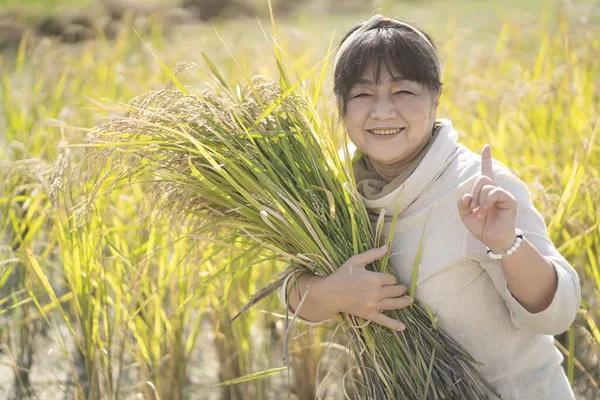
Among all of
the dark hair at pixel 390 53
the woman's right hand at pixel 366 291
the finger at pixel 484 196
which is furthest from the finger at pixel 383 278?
the dark hair at pixel 390 53

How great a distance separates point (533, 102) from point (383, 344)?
1.59m

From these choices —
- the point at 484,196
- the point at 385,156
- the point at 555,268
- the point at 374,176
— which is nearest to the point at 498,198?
the point at 484,196

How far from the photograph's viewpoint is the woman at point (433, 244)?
1443mm

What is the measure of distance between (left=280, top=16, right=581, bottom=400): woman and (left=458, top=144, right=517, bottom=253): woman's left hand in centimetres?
7

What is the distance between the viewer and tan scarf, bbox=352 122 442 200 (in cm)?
156

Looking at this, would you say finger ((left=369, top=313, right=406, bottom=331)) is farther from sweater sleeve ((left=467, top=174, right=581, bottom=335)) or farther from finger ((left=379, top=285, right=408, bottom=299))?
sweater sleeve ((left=467, top=174, right=581, bottom=335))

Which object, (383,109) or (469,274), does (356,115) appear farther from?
(469,274)

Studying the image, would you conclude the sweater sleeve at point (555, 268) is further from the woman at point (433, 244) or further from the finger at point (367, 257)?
the finger at point (367, 257)

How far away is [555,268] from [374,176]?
458 mm

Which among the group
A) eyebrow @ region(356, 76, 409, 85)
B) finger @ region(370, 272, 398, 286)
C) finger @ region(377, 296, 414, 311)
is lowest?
finger @ region(377, 296, 414, 311)

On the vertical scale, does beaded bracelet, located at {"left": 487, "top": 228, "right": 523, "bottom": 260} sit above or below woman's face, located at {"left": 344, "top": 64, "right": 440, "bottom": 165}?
below

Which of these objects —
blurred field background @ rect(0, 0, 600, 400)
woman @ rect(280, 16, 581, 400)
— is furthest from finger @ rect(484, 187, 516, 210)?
blurred field background @ rect(0, 0, 600, 400)

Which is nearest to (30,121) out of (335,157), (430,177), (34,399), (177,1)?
(34,399)

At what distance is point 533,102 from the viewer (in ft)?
9.21
